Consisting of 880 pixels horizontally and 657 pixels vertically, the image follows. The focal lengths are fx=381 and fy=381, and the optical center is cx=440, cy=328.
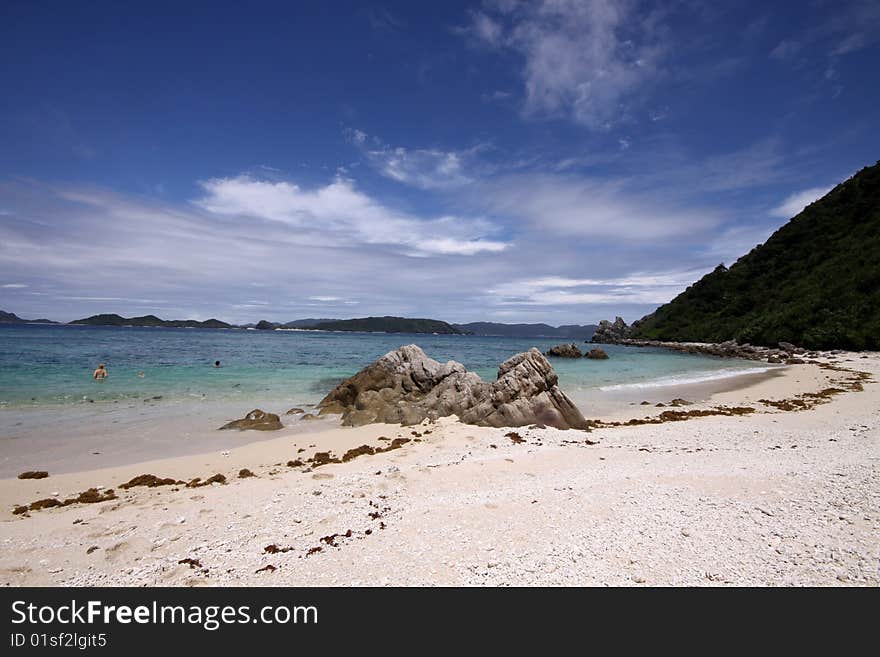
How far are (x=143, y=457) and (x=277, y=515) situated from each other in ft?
25.9

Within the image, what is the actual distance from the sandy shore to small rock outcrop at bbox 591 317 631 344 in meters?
107

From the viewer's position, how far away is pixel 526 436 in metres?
12.9

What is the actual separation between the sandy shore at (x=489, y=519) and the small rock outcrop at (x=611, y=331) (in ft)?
350

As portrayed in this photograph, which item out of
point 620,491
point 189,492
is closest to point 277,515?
point 189,492

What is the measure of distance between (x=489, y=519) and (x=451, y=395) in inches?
458

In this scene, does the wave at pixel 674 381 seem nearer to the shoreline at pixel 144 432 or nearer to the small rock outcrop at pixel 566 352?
the shoreline at pixel 144 432

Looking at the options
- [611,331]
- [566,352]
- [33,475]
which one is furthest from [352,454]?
[611,331]

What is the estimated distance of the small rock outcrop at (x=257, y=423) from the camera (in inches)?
606

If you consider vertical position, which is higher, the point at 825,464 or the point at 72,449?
the point at 825,464

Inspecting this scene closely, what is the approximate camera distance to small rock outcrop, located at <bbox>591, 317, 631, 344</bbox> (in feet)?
→ 364

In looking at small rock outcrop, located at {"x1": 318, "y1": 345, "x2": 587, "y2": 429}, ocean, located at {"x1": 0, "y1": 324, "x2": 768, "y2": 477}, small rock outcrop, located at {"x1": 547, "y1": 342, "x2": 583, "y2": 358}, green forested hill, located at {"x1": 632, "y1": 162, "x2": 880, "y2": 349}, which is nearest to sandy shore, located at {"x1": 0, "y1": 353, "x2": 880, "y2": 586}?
ocean, located at {"x1": 0, "y1": 324, "x2": 768, "y2": 477}
